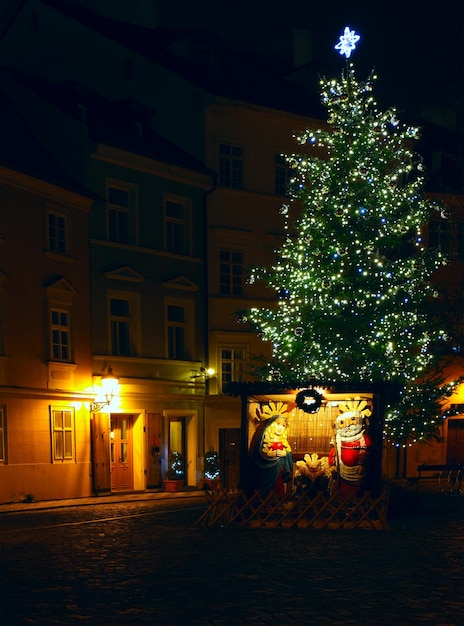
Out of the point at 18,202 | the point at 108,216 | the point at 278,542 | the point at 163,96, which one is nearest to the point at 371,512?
the point at 278,542

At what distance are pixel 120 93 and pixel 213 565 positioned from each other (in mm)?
30176

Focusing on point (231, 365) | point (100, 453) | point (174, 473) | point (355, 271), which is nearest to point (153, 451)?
point (174, 473)

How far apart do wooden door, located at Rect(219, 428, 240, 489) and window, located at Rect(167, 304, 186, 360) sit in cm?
344

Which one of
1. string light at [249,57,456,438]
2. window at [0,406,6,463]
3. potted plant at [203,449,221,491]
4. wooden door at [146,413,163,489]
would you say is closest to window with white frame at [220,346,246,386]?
potted plant at [203,449,221,491]

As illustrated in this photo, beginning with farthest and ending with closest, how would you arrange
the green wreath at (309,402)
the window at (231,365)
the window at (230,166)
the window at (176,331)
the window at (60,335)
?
the window at (230,166) < the window at (231,365) < the window at (176,331) < the window at (60,335) < the green wreath at (309,402)

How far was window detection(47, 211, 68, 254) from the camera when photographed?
33.8 metres

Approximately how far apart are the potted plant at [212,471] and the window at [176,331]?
11.9 feet

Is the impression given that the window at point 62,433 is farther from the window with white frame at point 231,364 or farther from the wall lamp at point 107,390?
the window with white frame at point 231,364

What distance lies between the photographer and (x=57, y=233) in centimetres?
3422

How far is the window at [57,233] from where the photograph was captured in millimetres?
33844

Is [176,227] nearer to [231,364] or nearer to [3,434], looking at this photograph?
[231,364]

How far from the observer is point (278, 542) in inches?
727

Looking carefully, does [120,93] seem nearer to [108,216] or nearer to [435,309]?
[108,216]

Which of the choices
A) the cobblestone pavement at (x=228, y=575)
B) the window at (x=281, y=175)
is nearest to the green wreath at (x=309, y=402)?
the cobblestone pavement at (x=228, y=575)
